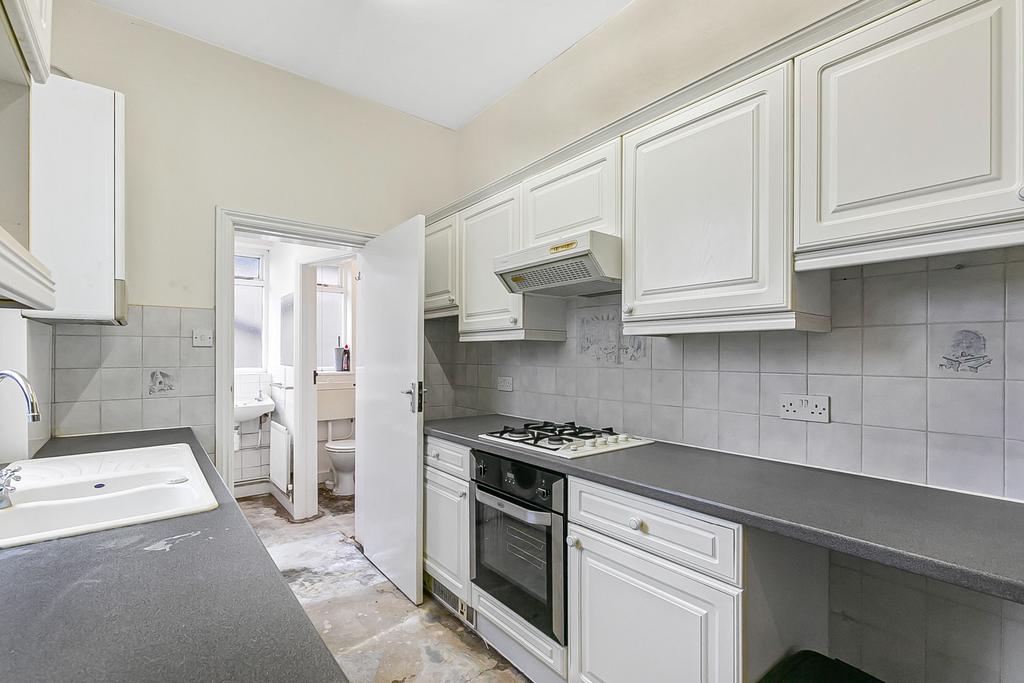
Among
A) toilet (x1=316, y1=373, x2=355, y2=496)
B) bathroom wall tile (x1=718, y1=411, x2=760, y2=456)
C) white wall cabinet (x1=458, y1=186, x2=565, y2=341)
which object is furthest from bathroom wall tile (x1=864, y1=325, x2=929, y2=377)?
toilet (x1=316, y1=373, x2=355, y2=496)

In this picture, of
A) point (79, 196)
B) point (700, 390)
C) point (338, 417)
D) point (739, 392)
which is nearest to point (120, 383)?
point (79, 196)

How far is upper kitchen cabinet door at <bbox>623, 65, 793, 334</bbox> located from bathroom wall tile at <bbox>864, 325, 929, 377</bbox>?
33cm

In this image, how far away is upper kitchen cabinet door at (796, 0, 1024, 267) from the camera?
1.05m

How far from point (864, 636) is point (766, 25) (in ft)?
6.67

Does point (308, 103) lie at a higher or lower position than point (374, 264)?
higher

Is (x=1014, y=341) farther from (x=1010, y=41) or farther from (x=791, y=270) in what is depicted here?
(x=1010, y=41)

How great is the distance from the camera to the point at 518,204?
2.30 m

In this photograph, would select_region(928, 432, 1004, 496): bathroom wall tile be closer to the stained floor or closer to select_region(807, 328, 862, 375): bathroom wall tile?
select_region(807, 328, 862, 375): bathroom wall tile

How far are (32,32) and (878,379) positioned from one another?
1.92 m

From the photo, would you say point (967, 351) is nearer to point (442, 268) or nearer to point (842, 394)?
point (842, 394)

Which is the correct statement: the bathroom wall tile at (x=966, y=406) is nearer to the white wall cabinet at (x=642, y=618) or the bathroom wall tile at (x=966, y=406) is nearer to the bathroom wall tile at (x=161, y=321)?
the white wall cabinet at (x=642, y=618)

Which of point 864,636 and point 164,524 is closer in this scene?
point 164,524

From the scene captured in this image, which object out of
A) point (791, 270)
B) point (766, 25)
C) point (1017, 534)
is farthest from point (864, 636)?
point (766, 25)

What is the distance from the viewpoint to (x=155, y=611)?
0.71m
